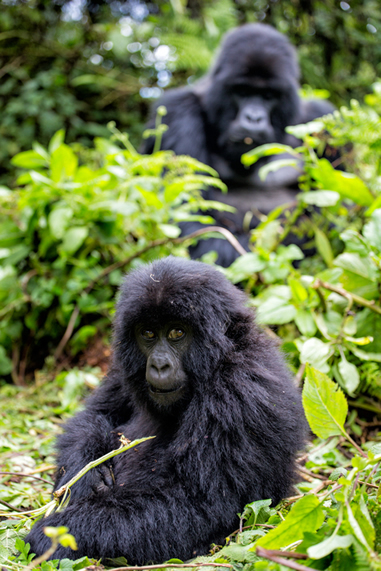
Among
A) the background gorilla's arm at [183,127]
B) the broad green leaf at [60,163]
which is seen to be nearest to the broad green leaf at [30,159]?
the broad green leaf at [60,163]

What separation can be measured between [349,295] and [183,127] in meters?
2.81

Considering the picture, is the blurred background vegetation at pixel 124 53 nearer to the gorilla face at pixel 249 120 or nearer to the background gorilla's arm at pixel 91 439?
the gorilla face at pixel 249 120

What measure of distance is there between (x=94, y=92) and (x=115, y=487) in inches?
286

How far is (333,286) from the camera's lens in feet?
9.05

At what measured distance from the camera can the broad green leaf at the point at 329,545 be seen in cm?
130

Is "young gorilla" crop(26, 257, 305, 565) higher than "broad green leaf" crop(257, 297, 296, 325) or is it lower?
higher

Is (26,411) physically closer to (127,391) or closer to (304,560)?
(127,391)

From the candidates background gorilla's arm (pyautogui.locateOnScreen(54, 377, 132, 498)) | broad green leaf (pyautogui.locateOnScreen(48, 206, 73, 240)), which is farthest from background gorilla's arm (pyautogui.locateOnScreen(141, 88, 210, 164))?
background gorilla's arm (pyautogui.locateOnScreen(54, 377, 132, 498))

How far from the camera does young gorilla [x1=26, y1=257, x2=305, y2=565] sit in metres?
1.87

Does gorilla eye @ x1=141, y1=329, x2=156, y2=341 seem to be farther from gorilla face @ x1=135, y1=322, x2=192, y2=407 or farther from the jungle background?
the jungle background

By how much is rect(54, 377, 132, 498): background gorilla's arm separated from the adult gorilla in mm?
2317

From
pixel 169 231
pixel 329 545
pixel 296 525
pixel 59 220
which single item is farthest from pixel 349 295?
pixel 59 220

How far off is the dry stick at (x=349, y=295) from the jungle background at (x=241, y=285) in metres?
0.01

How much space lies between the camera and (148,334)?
2201mm
